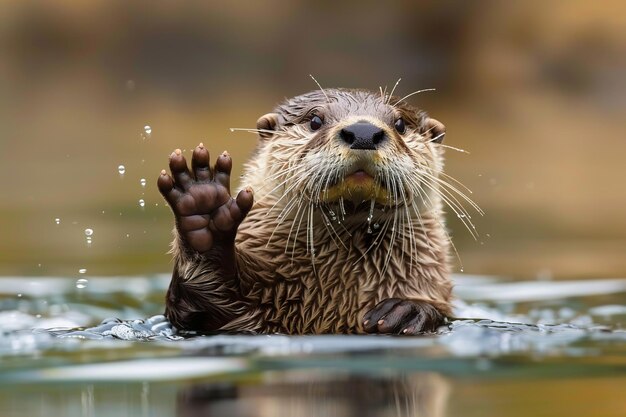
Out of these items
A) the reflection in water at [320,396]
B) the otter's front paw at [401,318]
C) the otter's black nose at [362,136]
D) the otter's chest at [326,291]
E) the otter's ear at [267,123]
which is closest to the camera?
the reflection in water at [320,396]

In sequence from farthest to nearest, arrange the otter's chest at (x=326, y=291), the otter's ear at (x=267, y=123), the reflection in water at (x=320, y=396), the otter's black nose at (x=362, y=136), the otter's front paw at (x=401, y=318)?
the otter's ear at (x=267, y=123), the otter's chest at (x=326, y=291), the otter's front paw at (x=401, y=318), the otter's black nose at (x=362, y=136), the reflection in water at (x=320, y=396)

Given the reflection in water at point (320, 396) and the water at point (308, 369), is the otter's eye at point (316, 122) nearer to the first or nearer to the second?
the water at point (308, 369)

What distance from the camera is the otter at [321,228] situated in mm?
4102

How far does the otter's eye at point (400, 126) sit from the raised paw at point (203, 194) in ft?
2.22

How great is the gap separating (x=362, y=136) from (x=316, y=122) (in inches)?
19.3

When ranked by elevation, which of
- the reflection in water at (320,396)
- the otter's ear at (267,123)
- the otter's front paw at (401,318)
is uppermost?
the otter's ear at (267,123)

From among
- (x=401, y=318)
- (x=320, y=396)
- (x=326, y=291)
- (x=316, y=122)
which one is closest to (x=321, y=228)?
(x=326, y=291)

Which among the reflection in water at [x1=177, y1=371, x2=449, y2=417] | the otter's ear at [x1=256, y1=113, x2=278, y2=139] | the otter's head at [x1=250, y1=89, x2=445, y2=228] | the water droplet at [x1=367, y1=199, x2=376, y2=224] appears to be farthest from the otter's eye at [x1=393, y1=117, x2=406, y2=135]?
Answer: the reflection in water at [x1=177, y1=371, x2=449, y2=417]

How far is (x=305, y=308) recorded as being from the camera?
176 inches

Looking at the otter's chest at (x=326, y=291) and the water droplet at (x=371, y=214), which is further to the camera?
the otter's chest at (x=326, y=291)

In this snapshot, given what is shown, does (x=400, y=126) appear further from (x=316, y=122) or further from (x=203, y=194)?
(x=203, y=194)

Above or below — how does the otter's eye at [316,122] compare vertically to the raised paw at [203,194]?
above

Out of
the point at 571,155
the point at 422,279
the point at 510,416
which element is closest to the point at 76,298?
the point at 422,279

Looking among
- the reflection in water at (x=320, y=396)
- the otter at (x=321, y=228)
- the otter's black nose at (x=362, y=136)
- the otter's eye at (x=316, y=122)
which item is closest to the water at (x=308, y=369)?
the reflection in water at (x=320, y=396)
